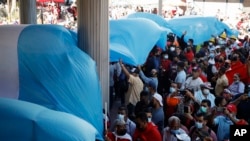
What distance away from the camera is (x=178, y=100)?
274 inches

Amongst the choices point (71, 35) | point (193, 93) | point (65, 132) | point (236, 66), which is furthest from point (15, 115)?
point (236, 66)

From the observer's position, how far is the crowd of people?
5.75 metres

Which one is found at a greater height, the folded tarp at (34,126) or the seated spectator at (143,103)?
the folded tarp at (34,126)

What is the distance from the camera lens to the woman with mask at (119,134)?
5738 mm

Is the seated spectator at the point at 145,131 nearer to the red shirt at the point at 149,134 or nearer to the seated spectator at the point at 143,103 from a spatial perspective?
the red shirt at the point at 149,134

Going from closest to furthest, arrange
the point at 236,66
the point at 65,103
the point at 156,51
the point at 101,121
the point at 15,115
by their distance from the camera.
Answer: the point at 15,115
the point at 65,103
the point at 101,121
the point at 236,66
the point at 156,51

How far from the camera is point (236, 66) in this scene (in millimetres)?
8898

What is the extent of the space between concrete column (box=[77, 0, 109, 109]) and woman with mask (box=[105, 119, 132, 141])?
1.74 meters

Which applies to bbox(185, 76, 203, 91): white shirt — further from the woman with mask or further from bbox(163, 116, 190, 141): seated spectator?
the woman with mask

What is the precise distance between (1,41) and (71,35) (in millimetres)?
1363

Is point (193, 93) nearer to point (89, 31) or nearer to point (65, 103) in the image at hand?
point (89, 31)

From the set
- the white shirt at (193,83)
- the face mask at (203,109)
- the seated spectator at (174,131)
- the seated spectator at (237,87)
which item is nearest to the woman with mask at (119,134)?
the seated spectator at (174,131)

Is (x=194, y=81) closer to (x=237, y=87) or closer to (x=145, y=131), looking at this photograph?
(x=237, y=87)

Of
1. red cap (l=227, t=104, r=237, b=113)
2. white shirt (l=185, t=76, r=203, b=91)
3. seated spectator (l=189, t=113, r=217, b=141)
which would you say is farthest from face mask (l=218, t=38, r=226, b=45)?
seated spectator (l=189, t=113, r=217, b=141)
